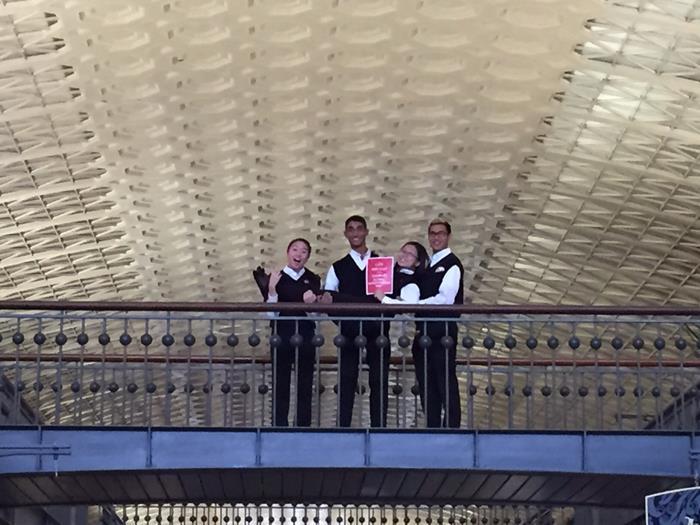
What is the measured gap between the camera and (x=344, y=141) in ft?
115

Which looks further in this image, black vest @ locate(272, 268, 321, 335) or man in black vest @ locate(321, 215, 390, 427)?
black vest @ locate(272, 268, 321, 335)

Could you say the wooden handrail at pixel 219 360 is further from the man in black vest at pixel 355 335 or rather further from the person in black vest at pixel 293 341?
the person in black vest at pixel 293 341

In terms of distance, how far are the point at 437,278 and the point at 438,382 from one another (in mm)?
935

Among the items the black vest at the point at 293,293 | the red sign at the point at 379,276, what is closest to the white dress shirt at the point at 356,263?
the black vest at the point at 293,293

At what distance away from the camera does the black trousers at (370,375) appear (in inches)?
492

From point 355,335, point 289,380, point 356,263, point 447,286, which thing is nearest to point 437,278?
point 447,286

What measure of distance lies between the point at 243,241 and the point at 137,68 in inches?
500

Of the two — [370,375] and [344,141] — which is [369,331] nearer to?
[370,375]

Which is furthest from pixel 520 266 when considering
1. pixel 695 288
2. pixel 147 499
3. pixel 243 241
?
pixel 147 499

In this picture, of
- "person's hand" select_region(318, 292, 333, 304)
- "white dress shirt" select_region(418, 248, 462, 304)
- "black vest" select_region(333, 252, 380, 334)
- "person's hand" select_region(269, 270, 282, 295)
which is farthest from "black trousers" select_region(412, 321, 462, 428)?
"person's hand" select_region(269, 270, 282, 295)

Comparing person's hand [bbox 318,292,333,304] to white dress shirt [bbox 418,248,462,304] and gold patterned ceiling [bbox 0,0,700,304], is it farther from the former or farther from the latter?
gold patterned ceiling [bbox 0,0,700,304]

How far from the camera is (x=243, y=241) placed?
42.6 metres

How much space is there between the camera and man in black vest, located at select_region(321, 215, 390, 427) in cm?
1254

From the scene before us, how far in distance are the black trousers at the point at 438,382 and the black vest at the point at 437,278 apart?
30 centimetres
